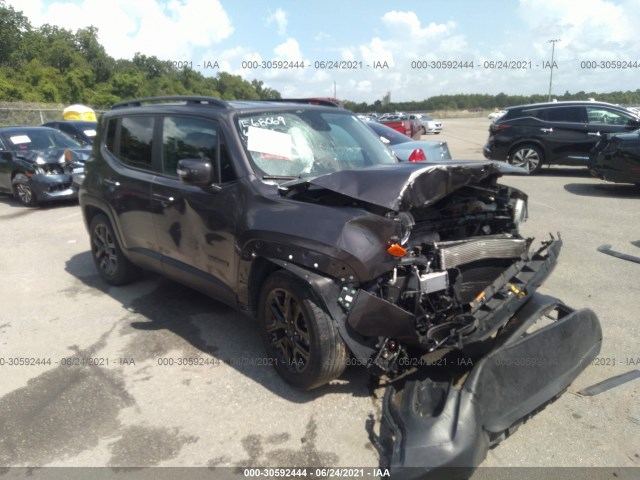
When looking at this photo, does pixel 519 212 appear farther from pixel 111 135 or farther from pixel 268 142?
pixel 111 135

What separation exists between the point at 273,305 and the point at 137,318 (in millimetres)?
1957

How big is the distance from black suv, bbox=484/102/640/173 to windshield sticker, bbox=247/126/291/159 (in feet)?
31.0

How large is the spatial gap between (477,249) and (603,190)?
342 inches

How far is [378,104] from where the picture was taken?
68.8 m

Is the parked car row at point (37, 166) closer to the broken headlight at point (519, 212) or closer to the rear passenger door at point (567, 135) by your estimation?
the broken headlight at point (519, 212)

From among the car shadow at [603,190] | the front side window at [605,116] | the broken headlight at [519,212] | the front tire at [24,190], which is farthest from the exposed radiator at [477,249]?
the front side window at [605,116]

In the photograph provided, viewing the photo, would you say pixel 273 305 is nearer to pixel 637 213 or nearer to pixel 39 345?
pixel 39 345

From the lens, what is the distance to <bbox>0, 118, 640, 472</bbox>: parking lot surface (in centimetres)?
308

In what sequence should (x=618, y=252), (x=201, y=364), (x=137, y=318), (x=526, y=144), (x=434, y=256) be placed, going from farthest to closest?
1. (x=526, y=144)
2. (x=618, y=252)
3. (x=137, y=318)
4. (x=201, y=364)
5. (x=434, y=256)

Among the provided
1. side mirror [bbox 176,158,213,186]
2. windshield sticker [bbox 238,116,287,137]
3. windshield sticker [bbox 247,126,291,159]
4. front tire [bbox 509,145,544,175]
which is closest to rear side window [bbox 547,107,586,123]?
front tire [bbox 509,145,544,175]

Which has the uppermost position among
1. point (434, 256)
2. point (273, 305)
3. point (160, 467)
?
point (434, 256)

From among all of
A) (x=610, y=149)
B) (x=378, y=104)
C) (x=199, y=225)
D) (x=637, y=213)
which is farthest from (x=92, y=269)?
(x=378, y=104)

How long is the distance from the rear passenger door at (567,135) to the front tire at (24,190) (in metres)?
11.4

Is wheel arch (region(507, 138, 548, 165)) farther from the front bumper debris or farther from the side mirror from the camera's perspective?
the side mirror
